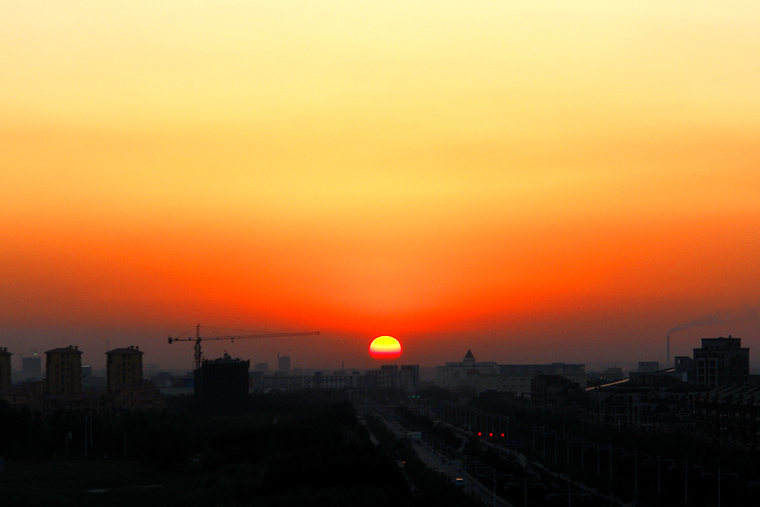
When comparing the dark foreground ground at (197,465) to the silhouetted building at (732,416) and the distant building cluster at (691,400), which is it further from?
the distant building cluster at (691,400)

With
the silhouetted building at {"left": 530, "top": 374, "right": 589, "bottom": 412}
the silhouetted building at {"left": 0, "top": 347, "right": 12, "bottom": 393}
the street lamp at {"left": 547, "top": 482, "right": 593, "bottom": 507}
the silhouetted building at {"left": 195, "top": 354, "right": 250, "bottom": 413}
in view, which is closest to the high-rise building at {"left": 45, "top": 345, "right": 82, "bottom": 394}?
the silhouetted building at {"left": 0, "top": 347, "right": 12, "bottom": 393}

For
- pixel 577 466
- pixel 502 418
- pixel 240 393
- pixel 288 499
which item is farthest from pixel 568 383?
pixel 288 499

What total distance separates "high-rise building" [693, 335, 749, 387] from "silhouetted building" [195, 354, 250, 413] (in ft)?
225

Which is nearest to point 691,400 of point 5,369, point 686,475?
point 686,475

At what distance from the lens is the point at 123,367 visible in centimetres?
17300

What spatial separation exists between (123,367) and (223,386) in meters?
27.5

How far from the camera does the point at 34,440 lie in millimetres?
98688

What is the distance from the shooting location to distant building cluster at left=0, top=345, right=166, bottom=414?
14500 cm

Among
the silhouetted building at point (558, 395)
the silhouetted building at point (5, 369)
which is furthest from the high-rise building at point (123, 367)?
the silhouetted building at point (558, 395)

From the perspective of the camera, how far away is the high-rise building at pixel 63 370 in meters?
164

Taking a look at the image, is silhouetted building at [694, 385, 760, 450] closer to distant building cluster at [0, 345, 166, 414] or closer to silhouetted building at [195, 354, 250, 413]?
silhouetted building at [195, 354, 250, 413]

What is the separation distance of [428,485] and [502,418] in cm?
6424

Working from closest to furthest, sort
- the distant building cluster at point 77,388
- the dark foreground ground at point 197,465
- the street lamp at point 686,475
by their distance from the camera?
the street lamp at point 686,475, the dark foreground ground at point 197,465, the distant building cluster at point 77,388

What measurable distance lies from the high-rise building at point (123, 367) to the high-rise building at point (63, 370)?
5890mm
